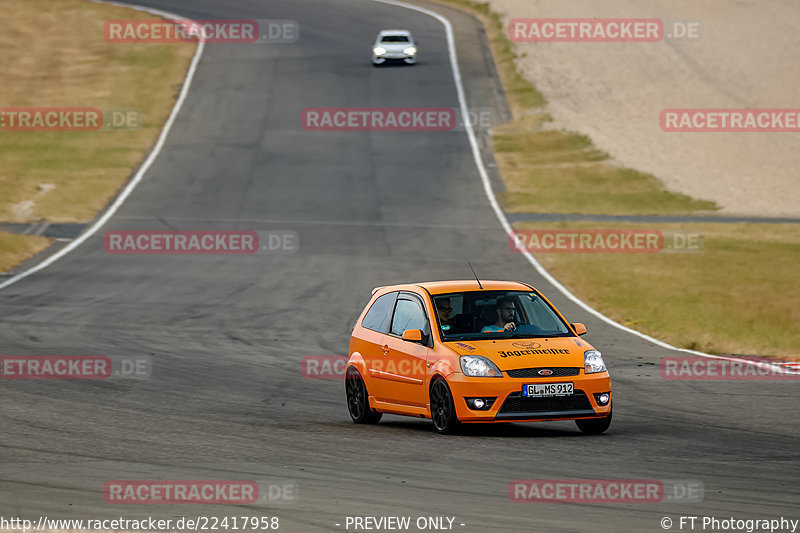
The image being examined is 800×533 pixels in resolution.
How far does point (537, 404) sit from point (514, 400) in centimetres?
22

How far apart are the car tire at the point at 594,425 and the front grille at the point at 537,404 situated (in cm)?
38

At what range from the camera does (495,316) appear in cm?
→ 1287

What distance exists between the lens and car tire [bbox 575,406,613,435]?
39.3 feet

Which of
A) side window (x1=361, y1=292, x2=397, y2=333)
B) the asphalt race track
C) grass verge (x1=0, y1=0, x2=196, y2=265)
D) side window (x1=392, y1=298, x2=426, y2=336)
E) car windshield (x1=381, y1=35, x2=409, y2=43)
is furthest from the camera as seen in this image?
car windshield (x1=381, y1=35, x2=409, y2=43)

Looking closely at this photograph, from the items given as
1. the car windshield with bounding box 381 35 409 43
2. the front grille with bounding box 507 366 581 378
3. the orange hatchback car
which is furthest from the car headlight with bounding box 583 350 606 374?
the car windshield with bounding box 381 35 409 43

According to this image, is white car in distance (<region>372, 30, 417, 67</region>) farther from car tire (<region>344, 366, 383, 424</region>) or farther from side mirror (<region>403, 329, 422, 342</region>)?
side mirror (<region>403, 329, 422, 342</region>)

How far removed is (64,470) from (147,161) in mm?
32955

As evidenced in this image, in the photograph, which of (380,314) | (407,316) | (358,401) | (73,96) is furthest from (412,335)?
(73,96)

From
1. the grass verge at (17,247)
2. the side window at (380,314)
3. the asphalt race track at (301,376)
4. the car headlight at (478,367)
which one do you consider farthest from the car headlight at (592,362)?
the grass verge at (17,247)

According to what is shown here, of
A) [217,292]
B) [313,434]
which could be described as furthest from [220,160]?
[313,434]

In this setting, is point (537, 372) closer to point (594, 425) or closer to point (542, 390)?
point (542, 390)

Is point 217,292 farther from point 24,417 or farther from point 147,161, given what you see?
point 147,161

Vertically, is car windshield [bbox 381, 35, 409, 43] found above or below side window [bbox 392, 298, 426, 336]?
below

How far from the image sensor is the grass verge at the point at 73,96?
37.2m
